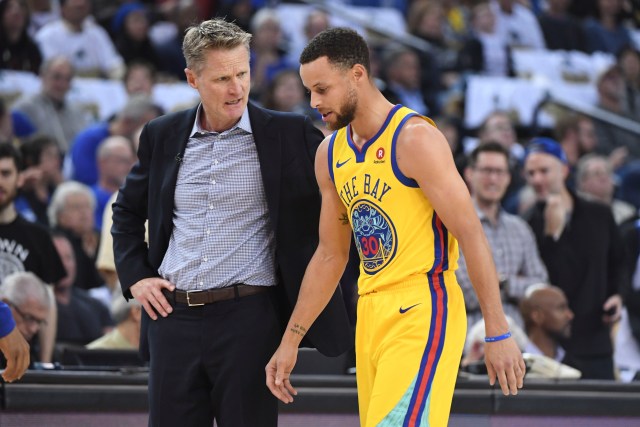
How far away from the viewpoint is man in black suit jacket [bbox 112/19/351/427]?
4.23 metres

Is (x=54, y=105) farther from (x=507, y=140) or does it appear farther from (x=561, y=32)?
(x=561, y=32)

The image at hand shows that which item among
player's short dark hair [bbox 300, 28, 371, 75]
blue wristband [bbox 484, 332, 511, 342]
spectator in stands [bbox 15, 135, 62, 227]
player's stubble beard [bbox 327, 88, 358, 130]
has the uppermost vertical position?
player's short dark hair [bbox 300, 28, 371, 75]

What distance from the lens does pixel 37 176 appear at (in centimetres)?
870

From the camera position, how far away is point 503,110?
12.4m

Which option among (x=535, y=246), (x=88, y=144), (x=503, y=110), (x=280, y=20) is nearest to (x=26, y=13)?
(x=88, y=144)

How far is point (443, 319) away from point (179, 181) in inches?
44.7

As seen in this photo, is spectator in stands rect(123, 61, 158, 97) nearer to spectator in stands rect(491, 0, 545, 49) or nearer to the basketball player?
spectator in stands rect(491, 0, 545, 49)

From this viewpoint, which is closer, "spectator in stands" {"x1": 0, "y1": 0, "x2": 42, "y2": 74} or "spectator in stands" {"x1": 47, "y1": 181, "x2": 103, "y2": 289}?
"spectator in stands" {"x1": 47, "y1": 181, "x2": 103, "y2": 289}

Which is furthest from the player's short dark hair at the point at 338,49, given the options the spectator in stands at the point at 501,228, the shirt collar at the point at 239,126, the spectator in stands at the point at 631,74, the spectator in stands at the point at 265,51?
the spectator in stands at the point at 631,74

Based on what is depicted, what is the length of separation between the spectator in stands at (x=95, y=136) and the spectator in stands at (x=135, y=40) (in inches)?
102

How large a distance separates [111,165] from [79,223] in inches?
33.3

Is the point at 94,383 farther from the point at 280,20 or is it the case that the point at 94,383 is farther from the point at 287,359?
the point at 280,20

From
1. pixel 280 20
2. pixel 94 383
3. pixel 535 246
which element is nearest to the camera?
pixel 94 383

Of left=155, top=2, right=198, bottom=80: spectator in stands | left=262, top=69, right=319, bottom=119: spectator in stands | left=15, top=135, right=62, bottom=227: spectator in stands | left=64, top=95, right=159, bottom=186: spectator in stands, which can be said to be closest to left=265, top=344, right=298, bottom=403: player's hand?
left=15, top=135, right=62, bottom=227: spectator in stands
